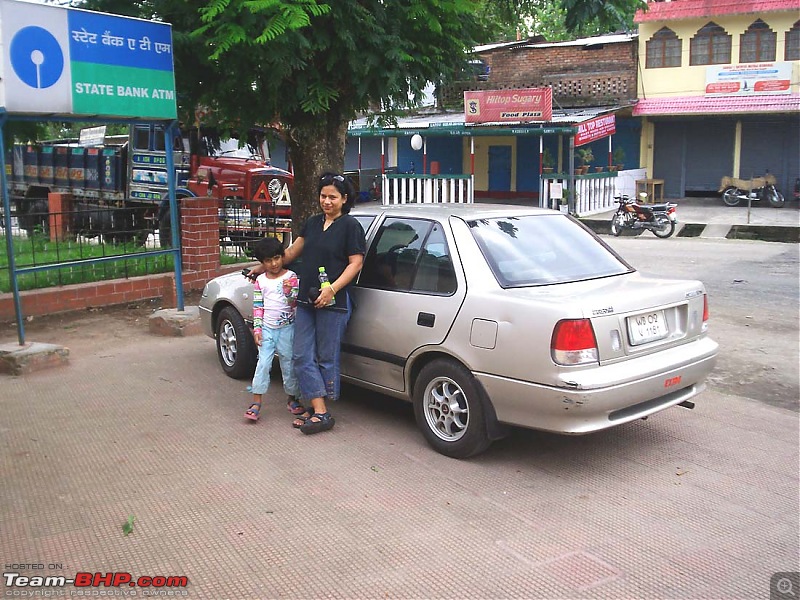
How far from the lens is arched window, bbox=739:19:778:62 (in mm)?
24594

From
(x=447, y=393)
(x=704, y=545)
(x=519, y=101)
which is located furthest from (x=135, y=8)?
(x=519, y=101)

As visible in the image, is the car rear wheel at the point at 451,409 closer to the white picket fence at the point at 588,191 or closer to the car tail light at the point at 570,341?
the car tail light at the point at 570,341

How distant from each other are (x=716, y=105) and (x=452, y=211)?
22200 millimetres

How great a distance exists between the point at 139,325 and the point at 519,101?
54.7 feet

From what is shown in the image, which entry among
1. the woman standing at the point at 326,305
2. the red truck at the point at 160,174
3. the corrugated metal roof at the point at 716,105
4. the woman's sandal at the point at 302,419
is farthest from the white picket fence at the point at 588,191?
the woman's sandal at the point at 302,419

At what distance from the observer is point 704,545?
3.98 m

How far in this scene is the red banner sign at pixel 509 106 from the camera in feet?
75.0

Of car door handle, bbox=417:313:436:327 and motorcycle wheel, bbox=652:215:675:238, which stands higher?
motorcycle wheel, bbox=652:215:675:238

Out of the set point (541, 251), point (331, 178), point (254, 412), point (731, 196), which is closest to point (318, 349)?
point (254, 412)

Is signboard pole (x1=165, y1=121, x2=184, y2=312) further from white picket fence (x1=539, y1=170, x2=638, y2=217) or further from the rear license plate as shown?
white picket fence (x1=539, y1=170, x2=638, y2=217)

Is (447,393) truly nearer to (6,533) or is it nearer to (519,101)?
(6,533)

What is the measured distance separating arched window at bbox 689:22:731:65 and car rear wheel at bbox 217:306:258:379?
23091mm

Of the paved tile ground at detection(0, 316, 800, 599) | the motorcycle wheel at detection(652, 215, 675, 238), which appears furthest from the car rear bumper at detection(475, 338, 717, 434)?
the motorcycle wheel at detection(652, 215, 675, 238)

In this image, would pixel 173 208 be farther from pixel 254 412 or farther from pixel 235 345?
pixel 254 412
